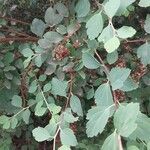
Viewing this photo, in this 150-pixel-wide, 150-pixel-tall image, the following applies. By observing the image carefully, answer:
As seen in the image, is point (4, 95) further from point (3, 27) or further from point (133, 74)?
point (133, 74)

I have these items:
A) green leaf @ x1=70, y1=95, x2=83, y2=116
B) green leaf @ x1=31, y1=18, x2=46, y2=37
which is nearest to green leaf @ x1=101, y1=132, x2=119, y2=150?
green leaf @ x1=70, y1=95, x2=83, y2=116

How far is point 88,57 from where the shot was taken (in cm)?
92

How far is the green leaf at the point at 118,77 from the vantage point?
0.80 metres

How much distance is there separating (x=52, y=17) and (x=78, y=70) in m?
0.19

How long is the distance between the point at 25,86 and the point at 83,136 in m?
0.34

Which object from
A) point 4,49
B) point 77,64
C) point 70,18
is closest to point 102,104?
point 77,64

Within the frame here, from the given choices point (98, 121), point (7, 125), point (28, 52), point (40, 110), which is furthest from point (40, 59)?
point (98, 121)

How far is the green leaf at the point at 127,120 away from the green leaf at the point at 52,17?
556mm

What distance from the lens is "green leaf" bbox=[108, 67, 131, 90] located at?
0.80 metres

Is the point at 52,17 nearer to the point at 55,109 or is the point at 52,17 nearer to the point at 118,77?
the point at 55,109

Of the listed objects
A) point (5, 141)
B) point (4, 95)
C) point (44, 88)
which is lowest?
point (5, 141)

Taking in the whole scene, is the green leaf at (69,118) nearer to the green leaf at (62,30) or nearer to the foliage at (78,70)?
the foliage at (78,70)

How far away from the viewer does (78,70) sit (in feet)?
3.60

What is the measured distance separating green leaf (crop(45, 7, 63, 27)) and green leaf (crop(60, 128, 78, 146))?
0.45 meters
